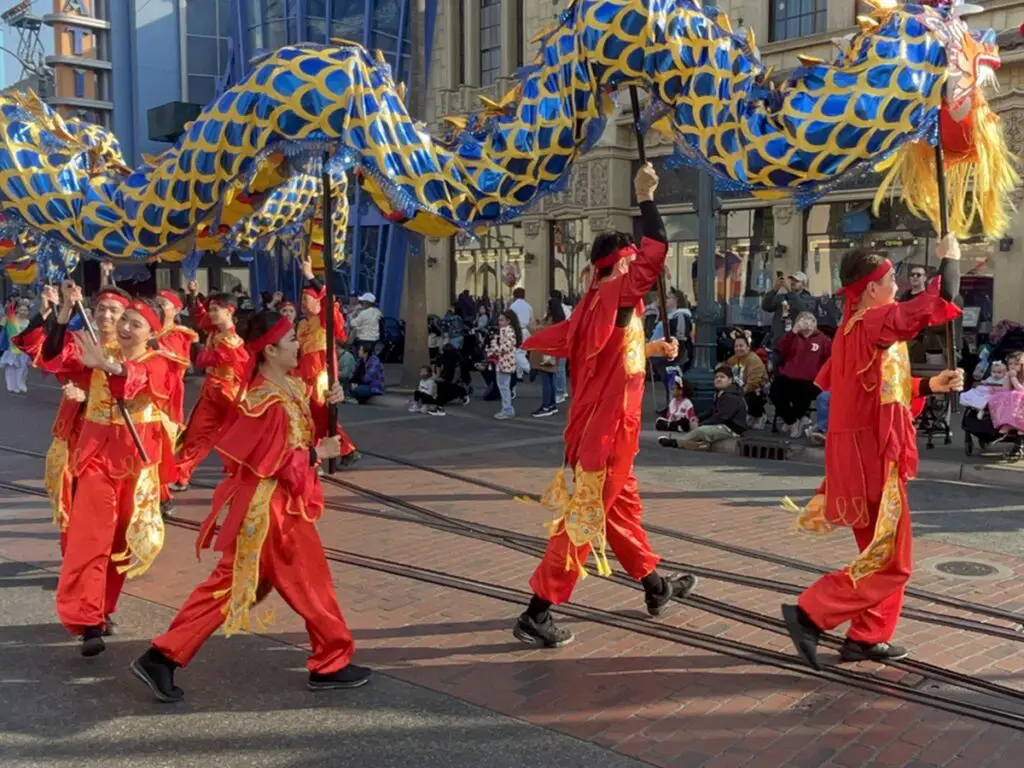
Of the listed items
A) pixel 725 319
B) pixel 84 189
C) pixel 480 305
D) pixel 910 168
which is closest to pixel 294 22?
pixel 480 305

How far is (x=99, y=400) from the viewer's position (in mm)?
5059

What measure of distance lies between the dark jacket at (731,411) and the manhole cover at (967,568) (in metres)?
4.90

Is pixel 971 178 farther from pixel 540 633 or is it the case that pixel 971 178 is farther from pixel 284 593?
pixel 284 593

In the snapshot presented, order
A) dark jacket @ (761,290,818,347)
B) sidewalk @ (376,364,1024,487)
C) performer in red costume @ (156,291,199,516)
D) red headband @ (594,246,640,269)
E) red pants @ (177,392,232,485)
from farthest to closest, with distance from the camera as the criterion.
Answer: dark jacket @ (761,290,818,347) < sidewalk @ (376,364,1024,487) < red pants @ (177,392,232,485) < performer in red costume @ (156,291,199,516) < red headband @ (594,246,640,269)

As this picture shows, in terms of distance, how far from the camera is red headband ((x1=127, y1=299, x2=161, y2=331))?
16.9ft

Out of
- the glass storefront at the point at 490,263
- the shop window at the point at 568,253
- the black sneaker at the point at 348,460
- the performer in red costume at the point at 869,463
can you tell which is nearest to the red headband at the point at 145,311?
the performer in red costume at the point at 869,463

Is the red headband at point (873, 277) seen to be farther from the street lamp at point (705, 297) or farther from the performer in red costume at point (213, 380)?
the street lamp at point (705, 297)

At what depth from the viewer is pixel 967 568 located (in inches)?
243

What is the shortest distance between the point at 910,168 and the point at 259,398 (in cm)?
327

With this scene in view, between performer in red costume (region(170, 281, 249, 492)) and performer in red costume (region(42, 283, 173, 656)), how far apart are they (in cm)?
31

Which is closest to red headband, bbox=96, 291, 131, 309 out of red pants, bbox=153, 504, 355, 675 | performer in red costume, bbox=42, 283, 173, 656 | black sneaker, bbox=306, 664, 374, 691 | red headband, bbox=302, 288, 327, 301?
performer in red costume, bbox=42, 283, 173, 656

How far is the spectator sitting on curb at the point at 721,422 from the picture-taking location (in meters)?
11.0

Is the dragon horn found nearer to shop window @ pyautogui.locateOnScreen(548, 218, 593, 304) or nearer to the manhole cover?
the manhole cover

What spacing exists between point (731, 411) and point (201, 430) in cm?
688
